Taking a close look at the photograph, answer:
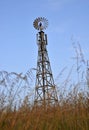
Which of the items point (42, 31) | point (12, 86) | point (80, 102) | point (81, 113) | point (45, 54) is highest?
point (42, 31)

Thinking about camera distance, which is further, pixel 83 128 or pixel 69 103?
pixel 69 103

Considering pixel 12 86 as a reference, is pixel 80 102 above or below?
below

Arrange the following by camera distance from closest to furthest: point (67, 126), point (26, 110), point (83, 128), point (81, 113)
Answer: point (83, 128) → point (67, 126) → point (81, 113) → point (26, 110)

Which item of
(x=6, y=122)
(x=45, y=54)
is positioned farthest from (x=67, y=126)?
(x=45, y=54)

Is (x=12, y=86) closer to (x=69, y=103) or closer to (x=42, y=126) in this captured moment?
(x=69, y=103)

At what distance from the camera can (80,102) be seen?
397 centimetres

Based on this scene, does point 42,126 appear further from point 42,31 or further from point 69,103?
point 42,31

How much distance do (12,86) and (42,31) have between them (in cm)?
2475

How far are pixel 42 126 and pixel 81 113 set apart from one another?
2.16 feet

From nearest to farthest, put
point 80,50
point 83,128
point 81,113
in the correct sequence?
point 83,128 → point 81,113 → point 80,50

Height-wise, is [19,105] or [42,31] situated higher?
[42,31]

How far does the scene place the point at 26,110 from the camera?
385cm

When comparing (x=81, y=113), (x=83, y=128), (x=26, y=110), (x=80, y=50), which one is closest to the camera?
(x=83, y=128)

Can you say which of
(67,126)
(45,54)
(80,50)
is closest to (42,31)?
(45,54)
